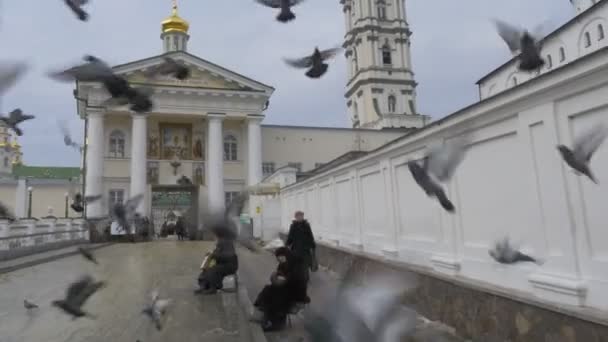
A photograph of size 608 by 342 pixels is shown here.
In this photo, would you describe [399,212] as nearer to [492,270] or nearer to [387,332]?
[492,270]

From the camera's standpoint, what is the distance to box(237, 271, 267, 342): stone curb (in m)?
5.64

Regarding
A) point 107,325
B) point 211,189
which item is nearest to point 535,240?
point 107,325

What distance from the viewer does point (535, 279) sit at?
4.57 meters

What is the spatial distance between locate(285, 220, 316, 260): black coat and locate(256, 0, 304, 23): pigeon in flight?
6522 mm

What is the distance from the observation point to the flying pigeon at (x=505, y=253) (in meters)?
5.09

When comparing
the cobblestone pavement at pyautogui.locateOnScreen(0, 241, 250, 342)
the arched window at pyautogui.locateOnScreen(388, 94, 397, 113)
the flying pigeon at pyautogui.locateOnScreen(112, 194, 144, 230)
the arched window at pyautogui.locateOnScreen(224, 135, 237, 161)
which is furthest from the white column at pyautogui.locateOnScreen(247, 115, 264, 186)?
the flying pigeon at pyautogui.locateOnScreen(112, 194, 144, 230)

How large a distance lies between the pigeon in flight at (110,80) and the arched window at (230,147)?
105 feet

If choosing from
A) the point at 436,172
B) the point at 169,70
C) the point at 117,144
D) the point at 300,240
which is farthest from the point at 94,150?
the point at 436,172

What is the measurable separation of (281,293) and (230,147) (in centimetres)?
2936

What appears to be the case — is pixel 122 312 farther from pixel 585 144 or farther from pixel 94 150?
pixel 94 150

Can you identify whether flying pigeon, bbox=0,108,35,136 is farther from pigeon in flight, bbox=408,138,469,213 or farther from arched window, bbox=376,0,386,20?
arched window, bbox=376,0,386,20

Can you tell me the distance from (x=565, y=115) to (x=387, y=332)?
135 inches

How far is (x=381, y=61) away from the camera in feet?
170

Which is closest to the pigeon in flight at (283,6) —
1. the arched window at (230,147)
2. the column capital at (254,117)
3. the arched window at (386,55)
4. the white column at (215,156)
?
the white column at (215,156)
